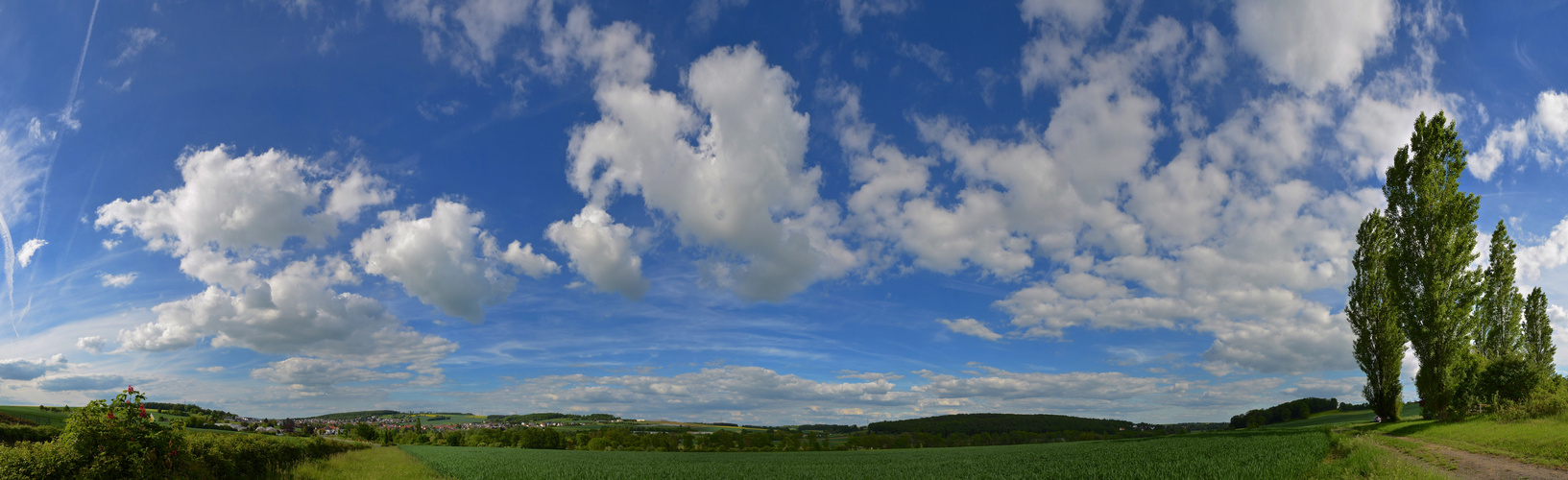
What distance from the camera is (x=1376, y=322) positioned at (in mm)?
44094

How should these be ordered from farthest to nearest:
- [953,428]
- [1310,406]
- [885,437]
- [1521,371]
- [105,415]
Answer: [953,428] → [1310,406] → [885,437] → [1521,371] → [105,415]

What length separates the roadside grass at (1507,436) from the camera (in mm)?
19359

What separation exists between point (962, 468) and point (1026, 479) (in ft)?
21.5

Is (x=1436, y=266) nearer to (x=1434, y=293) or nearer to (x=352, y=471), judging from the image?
(x=1434, y=293)

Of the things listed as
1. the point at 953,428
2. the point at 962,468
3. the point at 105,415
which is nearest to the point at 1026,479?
the point at 962,468

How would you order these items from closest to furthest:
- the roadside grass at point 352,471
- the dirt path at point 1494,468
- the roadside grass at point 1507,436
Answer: the dirt path at point 1494,468
the roadside grass at point 1507,436
the roadside grass at point 352,471

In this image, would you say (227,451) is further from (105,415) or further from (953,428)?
(953,428)

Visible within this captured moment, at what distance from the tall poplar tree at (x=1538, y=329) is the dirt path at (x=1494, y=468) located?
53081 mm

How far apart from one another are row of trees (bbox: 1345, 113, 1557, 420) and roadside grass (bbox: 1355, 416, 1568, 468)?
2.82 meters

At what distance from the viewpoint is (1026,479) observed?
20.7m

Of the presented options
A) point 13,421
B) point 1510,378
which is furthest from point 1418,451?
point 13,421

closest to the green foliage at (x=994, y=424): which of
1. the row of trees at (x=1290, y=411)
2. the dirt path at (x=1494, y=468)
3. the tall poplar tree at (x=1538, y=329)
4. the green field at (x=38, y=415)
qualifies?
the row of trees at (x=1290, y=411)

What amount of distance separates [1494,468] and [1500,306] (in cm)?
4534

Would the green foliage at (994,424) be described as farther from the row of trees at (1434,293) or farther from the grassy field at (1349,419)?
the row of trees at (1434,293)
